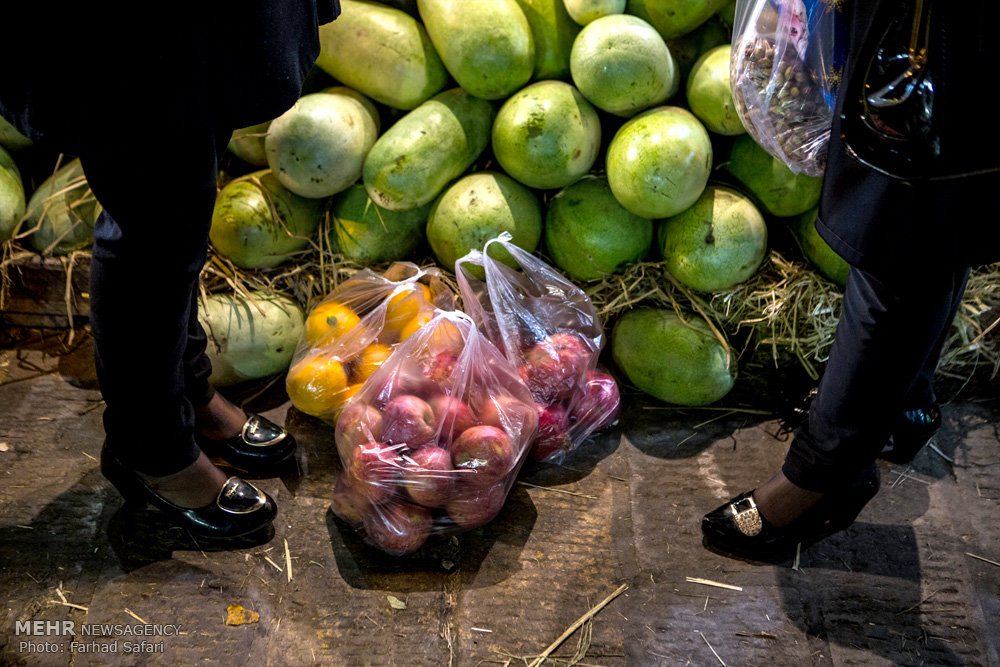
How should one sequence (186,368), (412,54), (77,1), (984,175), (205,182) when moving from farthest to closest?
(412,54) → (186,368) → (205,182) → (984,175) → (77,1)

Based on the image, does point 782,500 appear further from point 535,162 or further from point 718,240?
point 535,162

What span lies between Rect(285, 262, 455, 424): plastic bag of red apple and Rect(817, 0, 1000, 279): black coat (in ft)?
3.60

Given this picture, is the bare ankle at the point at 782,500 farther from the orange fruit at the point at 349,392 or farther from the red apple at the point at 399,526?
the orange fruit at the point at 349,392

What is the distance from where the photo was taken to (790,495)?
1.60 m

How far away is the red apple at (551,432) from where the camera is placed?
6.15ft

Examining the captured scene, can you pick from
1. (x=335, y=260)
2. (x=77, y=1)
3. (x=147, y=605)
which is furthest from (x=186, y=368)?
(x=77, y=1)

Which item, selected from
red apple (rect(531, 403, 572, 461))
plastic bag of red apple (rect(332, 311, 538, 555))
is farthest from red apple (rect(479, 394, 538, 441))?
red apple (rect(531, 403, 572, 461))

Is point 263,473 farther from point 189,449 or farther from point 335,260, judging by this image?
point 335,260

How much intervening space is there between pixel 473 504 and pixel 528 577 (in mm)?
230

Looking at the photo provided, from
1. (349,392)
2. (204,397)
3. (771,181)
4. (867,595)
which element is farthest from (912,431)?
(204,397)

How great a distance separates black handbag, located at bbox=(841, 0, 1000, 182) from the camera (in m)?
0.97

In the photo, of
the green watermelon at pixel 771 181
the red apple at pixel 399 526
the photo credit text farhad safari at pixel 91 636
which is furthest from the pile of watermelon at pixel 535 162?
the photo credit text farhad safari at pixel 91 636

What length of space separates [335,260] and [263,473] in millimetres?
754

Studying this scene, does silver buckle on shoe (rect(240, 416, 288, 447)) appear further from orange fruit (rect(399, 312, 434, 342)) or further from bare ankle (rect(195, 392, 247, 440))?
orange fruit (rect(399, 312, 434, 342))
